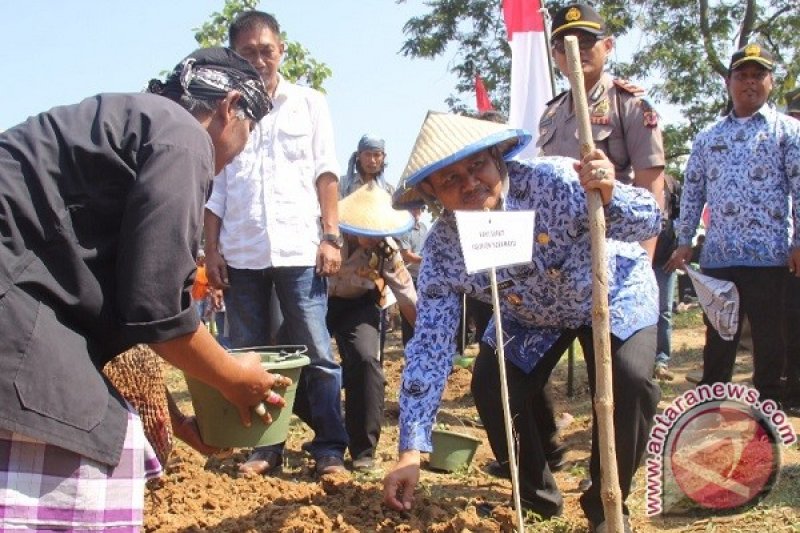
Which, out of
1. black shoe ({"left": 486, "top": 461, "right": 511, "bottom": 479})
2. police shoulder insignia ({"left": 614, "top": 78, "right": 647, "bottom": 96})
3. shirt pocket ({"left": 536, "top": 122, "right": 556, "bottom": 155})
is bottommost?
black shoe ({"left": 486, "top": 461, "right": 511, "bottom": 479})

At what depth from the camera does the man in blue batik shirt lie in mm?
5090

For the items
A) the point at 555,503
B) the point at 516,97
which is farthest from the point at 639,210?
the point at 516,97

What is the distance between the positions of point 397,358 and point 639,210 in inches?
273

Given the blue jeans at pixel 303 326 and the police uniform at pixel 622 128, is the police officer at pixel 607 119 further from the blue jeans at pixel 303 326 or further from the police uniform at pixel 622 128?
the blue jeans at pixel 303 326

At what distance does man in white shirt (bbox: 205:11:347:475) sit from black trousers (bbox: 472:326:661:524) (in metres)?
1.06

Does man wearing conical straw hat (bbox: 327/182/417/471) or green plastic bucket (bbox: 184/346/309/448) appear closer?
green plastic bucket (bbox: 184/346/309/448)

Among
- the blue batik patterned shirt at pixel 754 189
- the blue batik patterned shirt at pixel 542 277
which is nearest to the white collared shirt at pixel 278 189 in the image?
the blue batik patterned shirt at pixel 542 277

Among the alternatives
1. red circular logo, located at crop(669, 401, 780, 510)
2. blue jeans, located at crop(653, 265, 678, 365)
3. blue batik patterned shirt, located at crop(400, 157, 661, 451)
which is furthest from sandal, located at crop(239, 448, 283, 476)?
blue jeans, located at crop(653, 265, 678, 365)

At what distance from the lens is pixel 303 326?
172 inches

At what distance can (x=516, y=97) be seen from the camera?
623 centimetres

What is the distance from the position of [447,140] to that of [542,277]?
659 mm

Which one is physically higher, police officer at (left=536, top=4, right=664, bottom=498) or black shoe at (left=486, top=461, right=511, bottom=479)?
police officer at (left=536, top=4, right=664, bottom=498)

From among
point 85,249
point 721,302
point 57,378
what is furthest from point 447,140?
point 721,302

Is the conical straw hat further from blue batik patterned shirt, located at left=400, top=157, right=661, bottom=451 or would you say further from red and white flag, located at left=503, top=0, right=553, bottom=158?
blue batik patterned shirt, located at left=400, top=157, right=661, bottom=451
